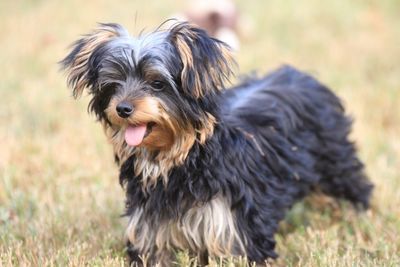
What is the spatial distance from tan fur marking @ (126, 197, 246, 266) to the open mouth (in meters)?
0.69

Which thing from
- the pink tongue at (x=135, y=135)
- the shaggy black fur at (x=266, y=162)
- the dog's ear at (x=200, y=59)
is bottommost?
the shaggy black fur at (x=266, y=162)

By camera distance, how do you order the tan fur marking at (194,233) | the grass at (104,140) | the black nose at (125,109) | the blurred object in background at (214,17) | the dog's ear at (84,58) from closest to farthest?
the black nose at (125,109)
the dog's ear at (84,58)
the tan fur marking at (194,233)
the grass at (104,140)
the blurred object in background at (214,17)

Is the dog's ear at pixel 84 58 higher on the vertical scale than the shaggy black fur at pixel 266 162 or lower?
higher

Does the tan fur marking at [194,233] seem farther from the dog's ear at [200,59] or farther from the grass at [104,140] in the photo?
the dog's ear at [200,59]

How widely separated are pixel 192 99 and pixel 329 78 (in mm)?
6822

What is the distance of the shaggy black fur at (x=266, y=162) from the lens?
4812 mm

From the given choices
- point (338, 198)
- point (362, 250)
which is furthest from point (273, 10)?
point (362, 250)

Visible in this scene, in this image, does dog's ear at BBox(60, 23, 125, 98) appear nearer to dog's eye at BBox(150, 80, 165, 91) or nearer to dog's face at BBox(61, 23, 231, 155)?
dog's face at BBox(61, 23, 231, 155)

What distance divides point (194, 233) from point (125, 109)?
3.57 feet

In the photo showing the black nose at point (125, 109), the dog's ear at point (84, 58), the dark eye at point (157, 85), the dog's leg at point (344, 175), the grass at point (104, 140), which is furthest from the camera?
the dog's leg at point (344, 175)

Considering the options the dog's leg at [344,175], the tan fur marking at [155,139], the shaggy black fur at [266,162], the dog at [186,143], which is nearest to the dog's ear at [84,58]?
the dog at [186,143]

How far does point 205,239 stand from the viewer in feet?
16.0

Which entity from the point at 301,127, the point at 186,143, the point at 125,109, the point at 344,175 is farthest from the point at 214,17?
the point at 125,109

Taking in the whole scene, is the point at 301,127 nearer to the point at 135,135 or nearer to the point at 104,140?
the point at 135,135
